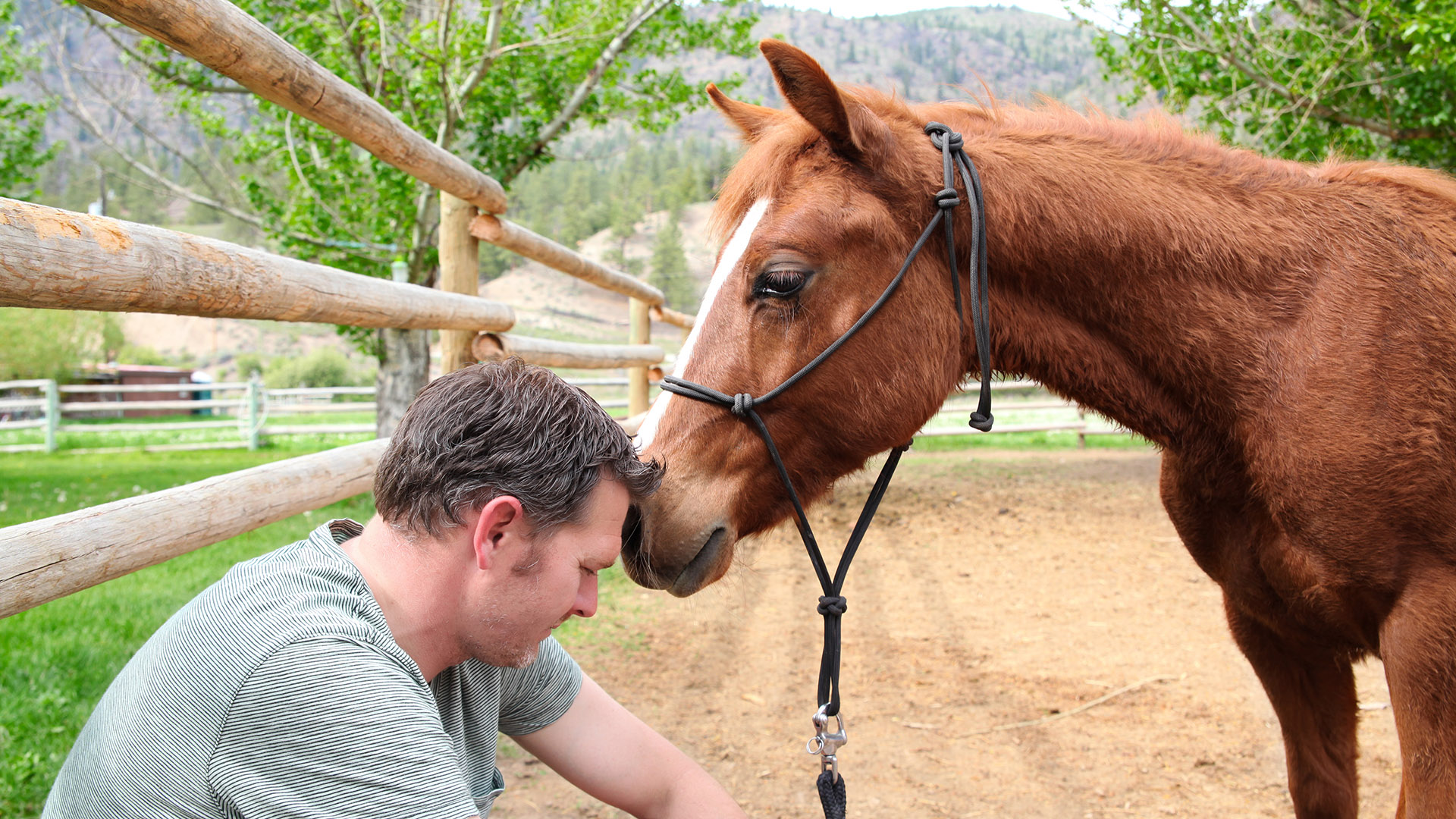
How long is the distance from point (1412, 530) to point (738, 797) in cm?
219

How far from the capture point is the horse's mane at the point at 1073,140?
1892 millimetres

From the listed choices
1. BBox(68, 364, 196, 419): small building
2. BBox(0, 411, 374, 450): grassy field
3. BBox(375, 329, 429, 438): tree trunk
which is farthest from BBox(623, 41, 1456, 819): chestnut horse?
BBox(68, 364, 196, 419): small building

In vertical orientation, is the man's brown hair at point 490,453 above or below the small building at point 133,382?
above

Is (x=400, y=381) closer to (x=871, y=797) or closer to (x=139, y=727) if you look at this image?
(x=871, y=797)

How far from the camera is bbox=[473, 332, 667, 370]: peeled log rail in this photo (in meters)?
3.50

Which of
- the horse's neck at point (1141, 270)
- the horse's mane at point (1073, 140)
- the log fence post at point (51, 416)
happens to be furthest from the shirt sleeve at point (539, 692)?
the log fence post at point (51, 416)

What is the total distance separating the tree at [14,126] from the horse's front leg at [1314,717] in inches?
447

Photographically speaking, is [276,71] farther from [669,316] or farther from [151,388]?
[151,388]

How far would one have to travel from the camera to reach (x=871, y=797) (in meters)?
3.02

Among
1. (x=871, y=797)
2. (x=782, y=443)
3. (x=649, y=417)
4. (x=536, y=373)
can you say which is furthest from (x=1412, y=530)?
(x=871, y=797)

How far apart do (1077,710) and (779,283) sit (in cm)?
286

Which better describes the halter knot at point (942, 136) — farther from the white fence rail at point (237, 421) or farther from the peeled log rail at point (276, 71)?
the white fence rail at point (237, 421)

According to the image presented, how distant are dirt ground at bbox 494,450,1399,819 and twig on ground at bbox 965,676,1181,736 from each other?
24mm

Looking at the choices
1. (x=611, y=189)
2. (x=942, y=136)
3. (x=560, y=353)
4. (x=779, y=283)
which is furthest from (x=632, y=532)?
(x=611, y=189)
